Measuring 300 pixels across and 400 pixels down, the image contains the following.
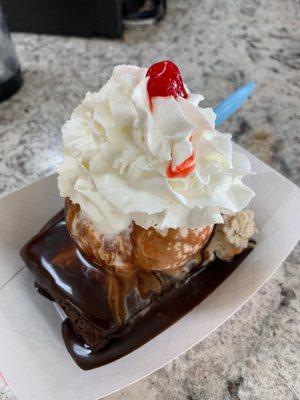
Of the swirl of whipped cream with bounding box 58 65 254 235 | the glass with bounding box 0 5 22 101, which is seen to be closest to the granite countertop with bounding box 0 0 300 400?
the glass with bounding box 0 5 22 101

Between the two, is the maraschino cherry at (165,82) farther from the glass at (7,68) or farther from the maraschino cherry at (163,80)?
the glass at (7,68)

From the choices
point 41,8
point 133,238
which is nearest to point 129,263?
point 133,238

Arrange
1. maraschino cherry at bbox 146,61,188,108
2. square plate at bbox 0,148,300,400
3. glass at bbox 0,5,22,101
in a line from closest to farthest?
maraschino cherry at bbox 146,61,188,108
square plate at bbox 0,148,300,400
glass at bbox 0,5,22,101

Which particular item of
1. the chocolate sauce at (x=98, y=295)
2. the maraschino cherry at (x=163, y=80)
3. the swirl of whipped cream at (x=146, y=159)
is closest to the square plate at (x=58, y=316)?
the chocolate sauce at (x=98, y=295)

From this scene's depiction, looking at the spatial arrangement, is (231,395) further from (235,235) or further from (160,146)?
(160,146)

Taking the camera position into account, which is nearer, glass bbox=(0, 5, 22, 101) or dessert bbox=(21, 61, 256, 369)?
dessert bbox=(21, 61, 256, 369)

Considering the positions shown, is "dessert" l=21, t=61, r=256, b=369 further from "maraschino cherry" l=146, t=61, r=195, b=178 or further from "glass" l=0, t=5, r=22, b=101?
"glass" l=0, t=5, r=22, b=101

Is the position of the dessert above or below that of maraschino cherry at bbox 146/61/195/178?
below
